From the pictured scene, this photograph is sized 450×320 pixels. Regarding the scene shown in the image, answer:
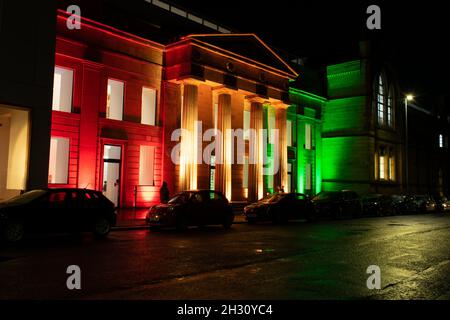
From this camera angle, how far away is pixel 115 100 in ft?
80.7

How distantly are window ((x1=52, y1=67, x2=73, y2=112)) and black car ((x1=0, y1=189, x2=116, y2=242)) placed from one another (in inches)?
366

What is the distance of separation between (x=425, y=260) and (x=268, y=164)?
22.5 metres

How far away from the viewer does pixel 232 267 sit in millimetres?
8977

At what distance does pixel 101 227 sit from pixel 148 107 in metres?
12.8

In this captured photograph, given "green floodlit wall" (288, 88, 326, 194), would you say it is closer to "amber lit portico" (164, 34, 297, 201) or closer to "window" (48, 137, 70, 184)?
"amber lit portico" (164, 34, 297, 201)

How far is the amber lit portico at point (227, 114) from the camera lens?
2594cm

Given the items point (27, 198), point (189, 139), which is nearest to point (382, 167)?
point (189, 139)

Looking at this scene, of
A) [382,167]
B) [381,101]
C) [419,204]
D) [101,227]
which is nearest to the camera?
[101,227]

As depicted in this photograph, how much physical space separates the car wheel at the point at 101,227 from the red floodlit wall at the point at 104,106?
8.31m

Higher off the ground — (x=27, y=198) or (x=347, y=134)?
(x=347, y=134)

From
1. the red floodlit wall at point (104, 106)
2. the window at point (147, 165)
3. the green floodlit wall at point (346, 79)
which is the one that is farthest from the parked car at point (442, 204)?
the window at point (147, 165)

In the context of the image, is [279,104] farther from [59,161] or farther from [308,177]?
[59,161]
